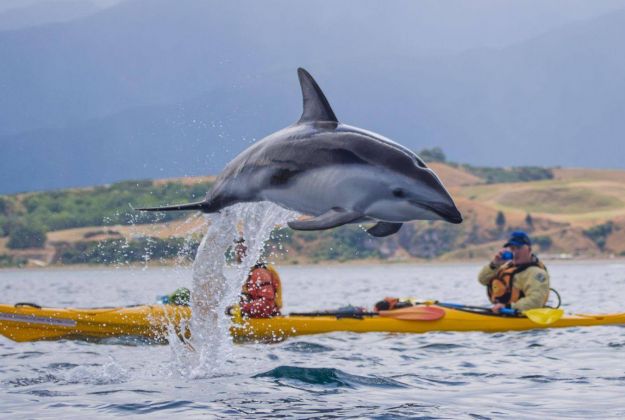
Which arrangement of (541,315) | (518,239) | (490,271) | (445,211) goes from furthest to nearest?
1. (490,271)
2. (541,315)
3. (518,239)
4. (445,211)

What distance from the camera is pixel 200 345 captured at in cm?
1220

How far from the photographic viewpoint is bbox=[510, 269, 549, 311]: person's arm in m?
16.0

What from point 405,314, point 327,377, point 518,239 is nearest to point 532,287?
point 518,239

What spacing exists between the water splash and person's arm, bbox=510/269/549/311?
5.70 meters

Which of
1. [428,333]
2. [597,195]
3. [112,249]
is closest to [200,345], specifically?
[428,333]

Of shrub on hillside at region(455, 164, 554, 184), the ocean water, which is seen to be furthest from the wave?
shrub on hillside at region(455, 164, 554, 184)

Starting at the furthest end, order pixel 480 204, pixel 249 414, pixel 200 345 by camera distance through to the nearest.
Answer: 1. pixel 480 204
2. pixel 200 345
3. pixel 249 414

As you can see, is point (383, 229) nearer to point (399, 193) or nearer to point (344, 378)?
point (399, 193)

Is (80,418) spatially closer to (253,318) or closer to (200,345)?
(200,345)

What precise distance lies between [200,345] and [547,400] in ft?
14.5

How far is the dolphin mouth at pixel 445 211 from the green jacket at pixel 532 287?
9.88 meters

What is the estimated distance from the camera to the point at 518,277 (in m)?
16.2

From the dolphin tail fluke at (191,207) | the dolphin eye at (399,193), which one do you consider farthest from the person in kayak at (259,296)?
the dolphin eye at (399,193)

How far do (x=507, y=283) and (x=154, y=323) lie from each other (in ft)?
18.8
